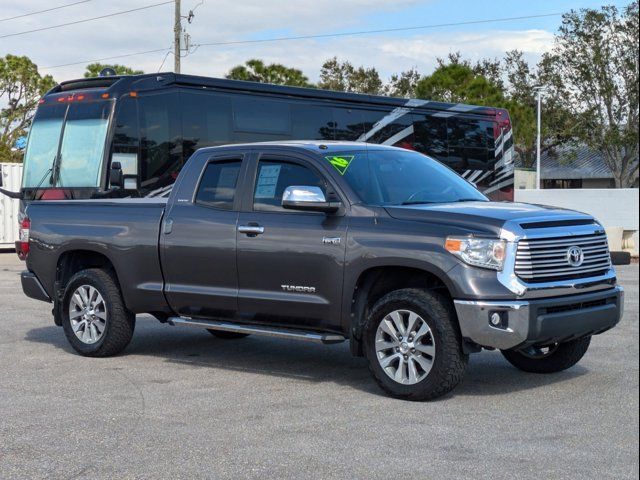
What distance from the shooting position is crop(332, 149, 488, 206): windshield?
28.6 ft

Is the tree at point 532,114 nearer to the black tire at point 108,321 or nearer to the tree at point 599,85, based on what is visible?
the tree at point 599,85


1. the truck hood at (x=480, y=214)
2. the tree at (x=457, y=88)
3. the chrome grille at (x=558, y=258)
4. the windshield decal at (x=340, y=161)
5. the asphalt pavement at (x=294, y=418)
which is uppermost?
the tree at (x=457, y=88)

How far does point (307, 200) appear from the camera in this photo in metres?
8.36

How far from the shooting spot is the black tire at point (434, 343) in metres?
7.73

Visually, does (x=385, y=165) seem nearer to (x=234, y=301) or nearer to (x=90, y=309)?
(x=234, y=301)

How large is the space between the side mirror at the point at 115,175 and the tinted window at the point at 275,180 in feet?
30.2

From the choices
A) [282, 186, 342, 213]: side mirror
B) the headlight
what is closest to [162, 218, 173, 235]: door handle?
[282, 186, 342, 213]: side mirror

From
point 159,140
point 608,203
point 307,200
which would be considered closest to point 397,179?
point 307,200

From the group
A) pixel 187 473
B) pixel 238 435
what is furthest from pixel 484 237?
pixel 187 473

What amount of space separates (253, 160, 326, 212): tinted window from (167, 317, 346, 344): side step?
1.01 metres

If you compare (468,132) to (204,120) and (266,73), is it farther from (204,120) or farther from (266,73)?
(266,73)

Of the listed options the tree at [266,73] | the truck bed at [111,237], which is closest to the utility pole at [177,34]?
the tree at [266,73]

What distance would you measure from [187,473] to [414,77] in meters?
62.0

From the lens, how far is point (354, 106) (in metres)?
22.7
